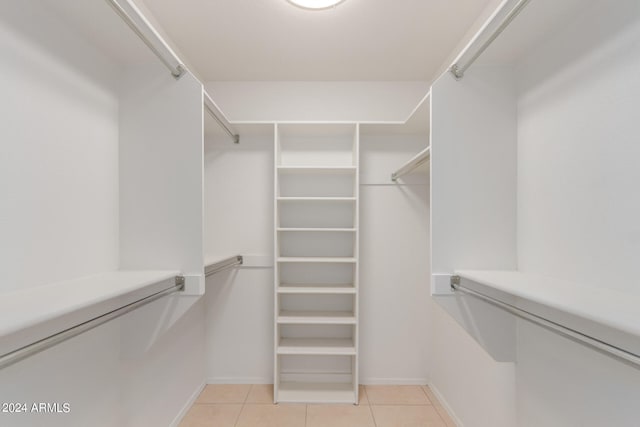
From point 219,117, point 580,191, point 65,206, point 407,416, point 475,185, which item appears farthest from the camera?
point 407,416

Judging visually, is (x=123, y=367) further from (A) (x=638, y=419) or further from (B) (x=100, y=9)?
(A) (x=638, y=419)

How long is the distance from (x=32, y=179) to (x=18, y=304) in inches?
17.1

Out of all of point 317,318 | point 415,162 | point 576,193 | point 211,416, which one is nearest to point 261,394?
point 211,416

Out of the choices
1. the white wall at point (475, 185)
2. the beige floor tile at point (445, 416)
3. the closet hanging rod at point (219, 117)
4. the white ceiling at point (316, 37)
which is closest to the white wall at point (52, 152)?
the closet hanging rod at point (219, 117)

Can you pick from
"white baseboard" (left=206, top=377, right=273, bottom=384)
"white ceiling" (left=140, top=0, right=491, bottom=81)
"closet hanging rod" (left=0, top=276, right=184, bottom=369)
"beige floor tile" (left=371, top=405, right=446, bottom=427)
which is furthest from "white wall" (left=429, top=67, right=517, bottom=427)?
"white baseboard" (left=206, top=377, right=273, bottom=384)

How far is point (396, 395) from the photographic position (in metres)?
2.38

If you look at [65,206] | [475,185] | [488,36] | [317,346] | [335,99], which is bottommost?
[317,346]

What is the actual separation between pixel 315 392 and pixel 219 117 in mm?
2116

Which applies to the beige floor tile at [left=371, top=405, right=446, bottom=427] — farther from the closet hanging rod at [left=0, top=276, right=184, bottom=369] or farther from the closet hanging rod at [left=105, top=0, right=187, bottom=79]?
the closet hanging rod at [left=105, top=0, right=187, bottom=79]

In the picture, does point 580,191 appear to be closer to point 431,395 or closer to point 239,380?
point 431,395

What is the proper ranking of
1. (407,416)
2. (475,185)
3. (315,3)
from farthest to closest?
1. (407,416)
2. (315,3)
3. (475,185)

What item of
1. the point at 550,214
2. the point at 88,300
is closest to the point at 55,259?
the point at 88,300

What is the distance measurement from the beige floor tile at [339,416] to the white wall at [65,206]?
1.04 m

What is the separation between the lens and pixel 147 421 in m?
1.66
